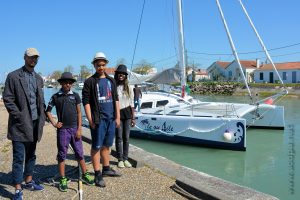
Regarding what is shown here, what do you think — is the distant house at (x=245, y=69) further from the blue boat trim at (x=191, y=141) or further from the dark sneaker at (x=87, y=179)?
the dark sneaker at (x=87, y=179)

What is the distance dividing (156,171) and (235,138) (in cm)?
653

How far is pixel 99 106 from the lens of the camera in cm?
539

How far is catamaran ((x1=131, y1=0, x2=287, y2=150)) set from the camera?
39.9 ft

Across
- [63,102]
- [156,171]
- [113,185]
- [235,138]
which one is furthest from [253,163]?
[63,102]

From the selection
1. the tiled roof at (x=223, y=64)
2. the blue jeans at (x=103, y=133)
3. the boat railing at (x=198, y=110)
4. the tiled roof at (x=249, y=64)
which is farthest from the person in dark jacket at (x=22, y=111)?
the tiled roof at (x=223, y=64)

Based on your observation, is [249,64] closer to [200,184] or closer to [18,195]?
[200,184]

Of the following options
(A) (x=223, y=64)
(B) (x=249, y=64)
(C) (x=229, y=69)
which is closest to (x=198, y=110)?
(B) (x=249, y=64)

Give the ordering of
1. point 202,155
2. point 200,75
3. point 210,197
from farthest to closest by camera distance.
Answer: point 200,75 → point 202,155 → point 210,197

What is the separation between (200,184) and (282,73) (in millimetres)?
60034

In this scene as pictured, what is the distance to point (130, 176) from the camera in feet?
19.3

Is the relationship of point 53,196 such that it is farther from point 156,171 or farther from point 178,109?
point 178,109

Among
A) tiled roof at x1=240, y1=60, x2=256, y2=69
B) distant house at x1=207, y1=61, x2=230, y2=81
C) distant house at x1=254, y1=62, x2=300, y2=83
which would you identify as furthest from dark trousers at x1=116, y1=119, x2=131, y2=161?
distant house at x1=207, y1=61, x2=230, y2=81

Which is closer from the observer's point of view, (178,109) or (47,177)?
(47,177)

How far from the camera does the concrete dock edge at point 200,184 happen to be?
15.4 feet
